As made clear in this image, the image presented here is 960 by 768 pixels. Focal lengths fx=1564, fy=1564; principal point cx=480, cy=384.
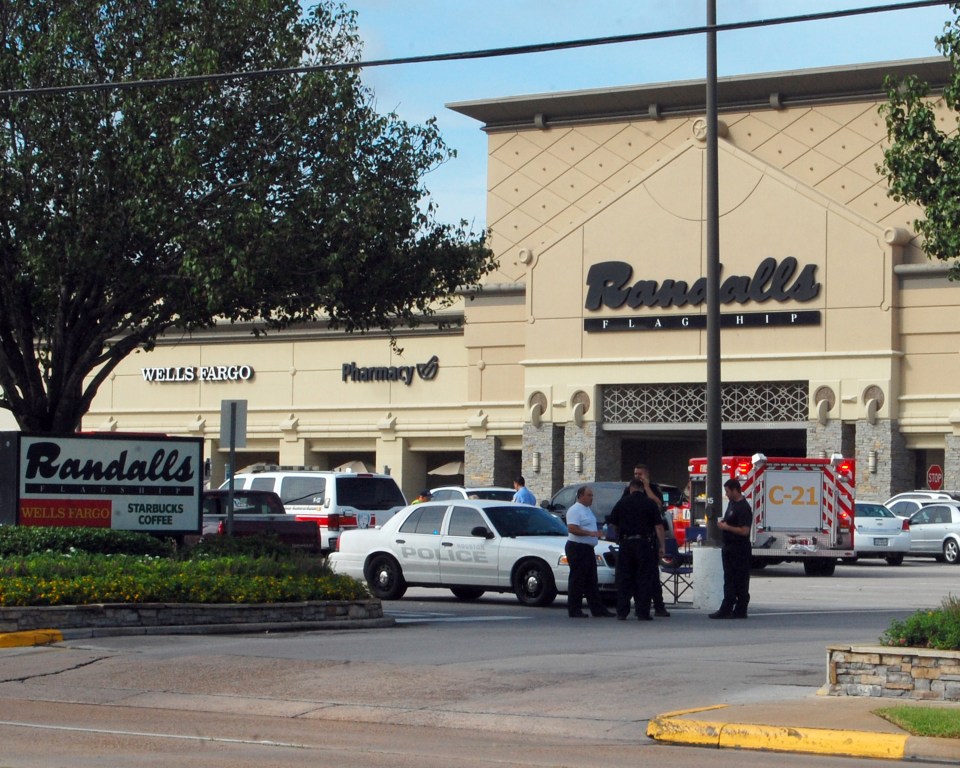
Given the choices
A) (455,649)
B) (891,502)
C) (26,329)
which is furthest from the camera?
(891,502)

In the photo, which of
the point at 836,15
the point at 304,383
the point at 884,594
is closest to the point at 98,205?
the point at 836,15

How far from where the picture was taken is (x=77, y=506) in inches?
773

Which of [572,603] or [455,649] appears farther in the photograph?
[572,603]

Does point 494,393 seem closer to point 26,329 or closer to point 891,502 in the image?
point 891,502

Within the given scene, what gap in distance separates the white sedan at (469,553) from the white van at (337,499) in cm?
655

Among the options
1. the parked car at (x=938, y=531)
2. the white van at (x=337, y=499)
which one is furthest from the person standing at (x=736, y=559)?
the parked car at (x=938, y=531)

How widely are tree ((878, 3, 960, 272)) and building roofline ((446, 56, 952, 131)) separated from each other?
85.2 feet

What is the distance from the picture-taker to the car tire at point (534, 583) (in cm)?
2150

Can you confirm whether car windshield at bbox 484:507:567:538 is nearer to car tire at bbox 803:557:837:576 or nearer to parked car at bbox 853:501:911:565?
car tire at bbox 803:557:837:576

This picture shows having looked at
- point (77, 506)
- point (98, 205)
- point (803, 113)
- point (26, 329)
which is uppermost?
point (803, 113)

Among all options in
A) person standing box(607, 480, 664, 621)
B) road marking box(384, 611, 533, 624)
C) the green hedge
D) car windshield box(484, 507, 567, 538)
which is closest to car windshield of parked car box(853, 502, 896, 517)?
car windshield box(484, 507, 567, 538)

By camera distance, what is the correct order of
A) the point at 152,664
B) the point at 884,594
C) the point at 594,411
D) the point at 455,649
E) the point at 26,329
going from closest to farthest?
Answer: the point at 152,664 → the point at 455,649 → the point at 26,329 → the point at 884,594 → the point at 594,411

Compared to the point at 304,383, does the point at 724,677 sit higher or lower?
lower

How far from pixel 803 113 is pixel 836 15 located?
42.0 metres
